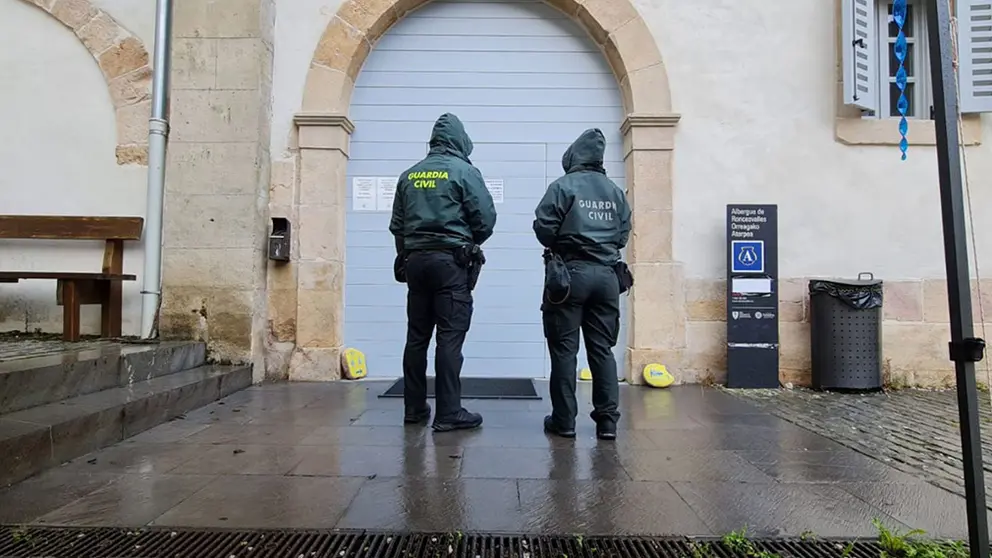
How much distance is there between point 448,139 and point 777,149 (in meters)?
4.03

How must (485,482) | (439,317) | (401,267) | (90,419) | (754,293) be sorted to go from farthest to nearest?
(754,293) → (401,267) → (439,317) → (90,419) → (485,482)

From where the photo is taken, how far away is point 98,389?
4.23 meters

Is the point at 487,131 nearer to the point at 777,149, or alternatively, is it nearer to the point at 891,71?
the point at 777,149

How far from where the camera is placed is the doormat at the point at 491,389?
217 inches

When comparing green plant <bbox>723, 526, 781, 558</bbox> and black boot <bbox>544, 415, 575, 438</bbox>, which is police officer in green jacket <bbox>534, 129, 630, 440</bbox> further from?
green plant <bbox>723, 526, 781, 558</bbox>

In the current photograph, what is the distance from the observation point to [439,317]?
4.12 m

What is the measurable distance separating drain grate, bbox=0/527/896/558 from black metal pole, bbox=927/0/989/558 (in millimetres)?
624

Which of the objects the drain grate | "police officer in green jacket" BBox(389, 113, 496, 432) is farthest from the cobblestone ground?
"police officer in green jacket" BBox(389, 113, 496, 432)

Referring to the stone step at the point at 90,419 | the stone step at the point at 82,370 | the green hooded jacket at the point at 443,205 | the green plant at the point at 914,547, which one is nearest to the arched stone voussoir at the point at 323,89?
the green hooded jacket at the point at 443,205

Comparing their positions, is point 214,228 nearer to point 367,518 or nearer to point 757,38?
point 367,518

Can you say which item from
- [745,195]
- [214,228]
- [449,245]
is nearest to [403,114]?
[214,228]

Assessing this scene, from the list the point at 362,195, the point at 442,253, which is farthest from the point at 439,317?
the point at 362,195

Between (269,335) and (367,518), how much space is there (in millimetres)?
4196

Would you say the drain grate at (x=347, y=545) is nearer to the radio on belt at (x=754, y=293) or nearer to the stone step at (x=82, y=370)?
the stone step at (x=82, y=370)
